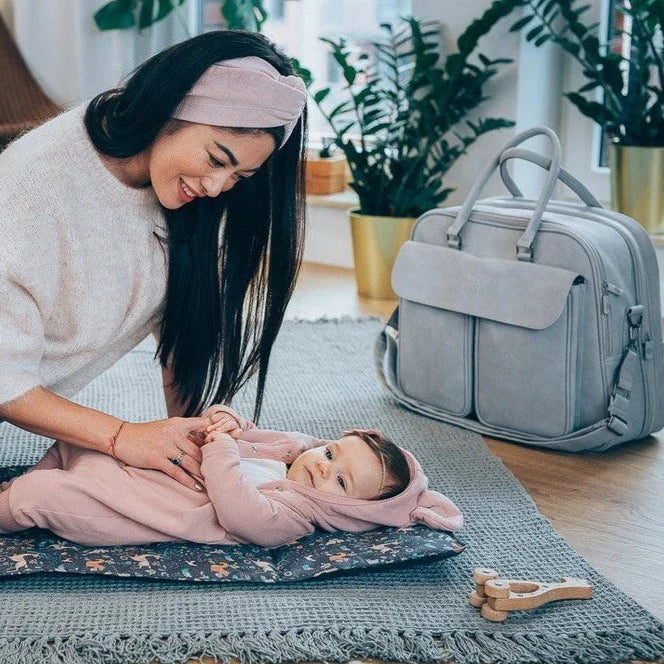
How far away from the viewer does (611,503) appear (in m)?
1.74

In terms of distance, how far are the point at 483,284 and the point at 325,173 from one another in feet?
5.47

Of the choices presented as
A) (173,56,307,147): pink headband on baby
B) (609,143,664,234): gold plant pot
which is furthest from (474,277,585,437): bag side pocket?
(609,143,664,234): gold plant pot

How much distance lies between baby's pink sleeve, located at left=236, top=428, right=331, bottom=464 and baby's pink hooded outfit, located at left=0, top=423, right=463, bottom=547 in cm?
13

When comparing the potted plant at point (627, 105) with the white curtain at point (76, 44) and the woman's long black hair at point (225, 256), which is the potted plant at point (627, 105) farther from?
the woman's long black hair at point (225, 256)

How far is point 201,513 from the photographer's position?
144 cm

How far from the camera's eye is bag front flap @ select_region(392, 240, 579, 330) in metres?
1.87

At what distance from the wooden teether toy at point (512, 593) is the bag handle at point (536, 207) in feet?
2.26

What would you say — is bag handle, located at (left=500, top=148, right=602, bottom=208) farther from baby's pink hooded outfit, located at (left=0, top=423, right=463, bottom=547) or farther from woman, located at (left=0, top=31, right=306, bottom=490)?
baby's pink hooded outfit, located at (left=0, top=423, right=463, bottom=547)

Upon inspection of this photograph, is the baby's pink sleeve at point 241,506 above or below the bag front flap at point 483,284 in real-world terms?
below

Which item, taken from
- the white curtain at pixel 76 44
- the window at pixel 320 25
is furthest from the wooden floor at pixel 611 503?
the white curtain at pixel 76 44

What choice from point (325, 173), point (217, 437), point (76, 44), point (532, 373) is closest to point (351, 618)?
point (217, 437)

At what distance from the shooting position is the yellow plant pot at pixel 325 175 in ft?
11.6

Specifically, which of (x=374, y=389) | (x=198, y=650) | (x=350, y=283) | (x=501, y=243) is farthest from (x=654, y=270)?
(x=350, y=283)

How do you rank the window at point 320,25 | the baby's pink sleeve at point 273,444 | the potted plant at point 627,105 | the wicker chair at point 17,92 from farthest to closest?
the window at point 320,25 → the wicker chair at point 17,92 → the potted plant at point 627,105 → the baby's pink sleeve at point 273,444
